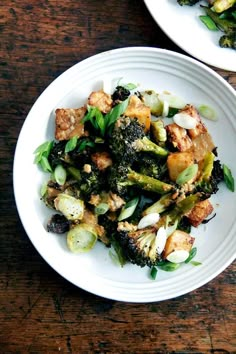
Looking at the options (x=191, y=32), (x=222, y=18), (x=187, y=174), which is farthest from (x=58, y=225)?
(x=222, y=18)

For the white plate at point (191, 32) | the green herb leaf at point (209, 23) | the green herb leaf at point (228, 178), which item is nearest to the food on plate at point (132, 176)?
the green herb leaf at point (228, 178)

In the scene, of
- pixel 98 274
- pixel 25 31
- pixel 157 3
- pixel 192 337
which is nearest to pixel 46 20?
pixel 25 31

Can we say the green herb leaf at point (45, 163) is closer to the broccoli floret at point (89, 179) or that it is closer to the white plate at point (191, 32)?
the broccoli floret at point (89, 179)

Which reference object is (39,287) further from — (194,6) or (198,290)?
(194,6)

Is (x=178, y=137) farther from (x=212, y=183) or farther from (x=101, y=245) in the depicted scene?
(x=101, y=245)

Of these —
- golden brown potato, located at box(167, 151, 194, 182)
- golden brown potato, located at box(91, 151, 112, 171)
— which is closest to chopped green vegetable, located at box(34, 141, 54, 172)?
golden brown potato, located at box(91, 151, 112, 171)
